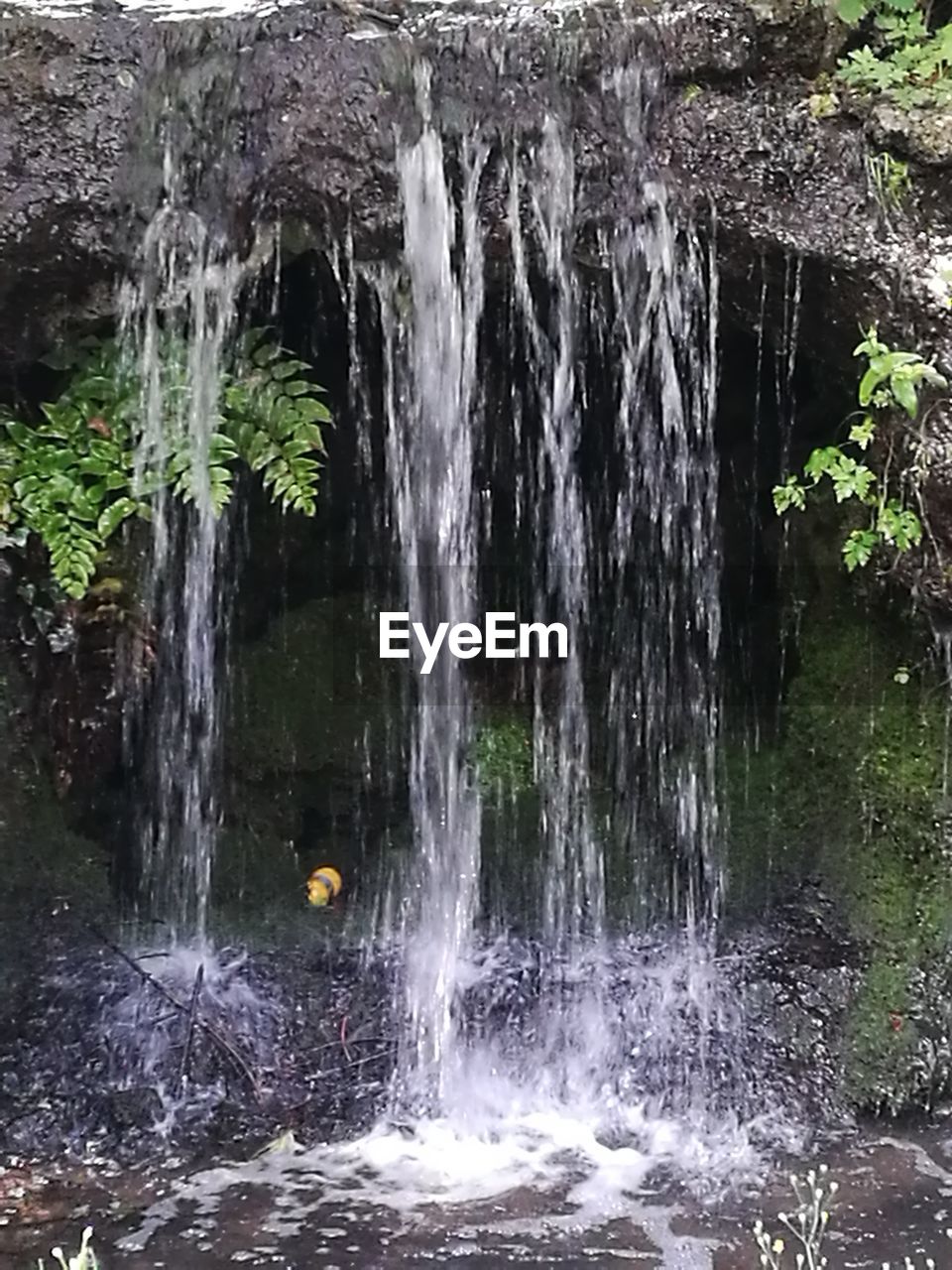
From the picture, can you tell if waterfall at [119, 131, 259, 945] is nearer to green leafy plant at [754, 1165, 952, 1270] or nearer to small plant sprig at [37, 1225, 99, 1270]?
small plant sprig at [37, 1225, 99, 1270]

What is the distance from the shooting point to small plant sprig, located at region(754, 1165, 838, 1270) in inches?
125

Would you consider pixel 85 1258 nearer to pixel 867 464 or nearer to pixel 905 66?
pixel 867 464

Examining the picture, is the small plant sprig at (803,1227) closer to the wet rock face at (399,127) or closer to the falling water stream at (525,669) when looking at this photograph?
the falling water stream at (525,669)

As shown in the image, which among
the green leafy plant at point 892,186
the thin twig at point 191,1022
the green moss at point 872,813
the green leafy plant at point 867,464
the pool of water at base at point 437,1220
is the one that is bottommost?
the pool of water at base at point 437,1220

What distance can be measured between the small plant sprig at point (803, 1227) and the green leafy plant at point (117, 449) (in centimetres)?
258

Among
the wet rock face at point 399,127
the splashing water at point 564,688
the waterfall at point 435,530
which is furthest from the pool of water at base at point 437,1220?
the wet rock face at point 399,127

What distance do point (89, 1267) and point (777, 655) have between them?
3.15 m

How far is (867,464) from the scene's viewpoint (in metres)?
4.21

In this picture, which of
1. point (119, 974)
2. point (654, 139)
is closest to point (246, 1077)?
point (119, 974)

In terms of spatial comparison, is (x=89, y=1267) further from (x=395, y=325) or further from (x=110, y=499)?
(x=395, y=325)

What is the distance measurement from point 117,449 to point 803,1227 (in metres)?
3.21

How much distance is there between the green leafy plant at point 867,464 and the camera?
3.94 metres

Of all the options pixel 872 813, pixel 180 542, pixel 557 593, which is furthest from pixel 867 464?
pixel 180 542

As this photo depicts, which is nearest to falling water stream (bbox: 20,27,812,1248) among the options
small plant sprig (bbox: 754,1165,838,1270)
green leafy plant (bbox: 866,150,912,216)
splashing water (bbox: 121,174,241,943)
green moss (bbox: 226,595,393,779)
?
splashing water (bbox: 121,174,241,943)
